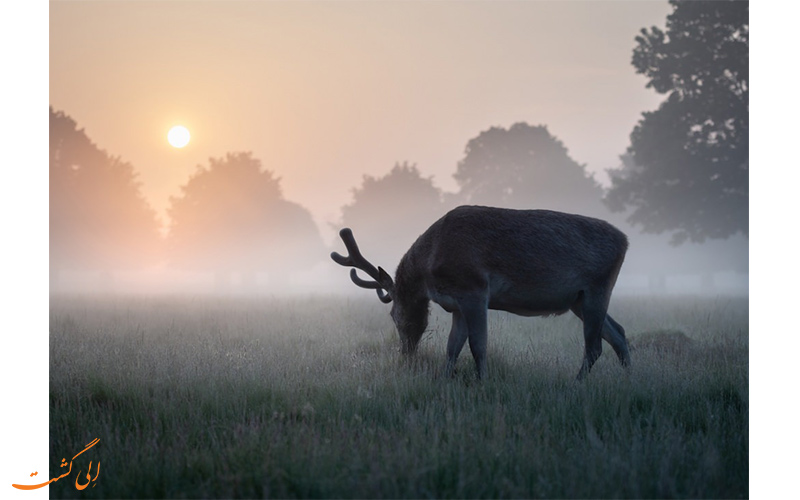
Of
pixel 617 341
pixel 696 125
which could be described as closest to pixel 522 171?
pixel 696 125

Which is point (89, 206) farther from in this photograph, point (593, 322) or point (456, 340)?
point (593, 322)

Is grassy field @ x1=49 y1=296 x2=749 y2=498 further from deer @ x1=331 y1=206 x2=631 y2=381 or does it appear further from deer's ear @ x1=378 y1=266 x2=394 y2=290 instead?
deer's ear @ x1=378 y1=266 x2=394 y2=290

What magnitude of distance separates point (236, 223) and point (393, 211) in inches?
440

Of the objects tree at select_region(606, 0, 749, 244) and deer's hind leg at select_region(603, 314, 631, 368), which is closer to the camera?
deer's hind leg at select_region(603, 314, 631, 368)

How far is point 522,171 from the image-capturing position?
41.9 meters

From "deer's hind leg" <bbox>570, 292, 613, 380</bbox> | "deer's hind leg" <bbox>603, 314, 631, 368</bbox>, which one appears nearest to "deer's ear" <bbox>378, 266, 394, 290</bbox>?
"deer's hind leg" <bbox>570, 292, 613, 380</bbox>

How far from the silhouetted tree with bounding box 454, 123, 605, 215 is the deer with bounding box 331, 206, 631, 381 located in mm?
33492

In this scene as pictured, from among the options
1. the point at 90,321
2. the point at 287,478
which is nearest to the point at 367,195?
the point at 90,321

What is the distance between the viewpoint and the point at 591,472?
4395 millimetres

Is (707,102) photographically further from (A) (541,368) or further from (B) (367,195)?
(B) (367,195)

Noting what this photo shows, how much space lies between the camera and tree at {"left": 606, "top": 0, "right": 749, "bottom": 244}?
942 inches

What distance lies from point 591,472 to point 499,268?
352 cm

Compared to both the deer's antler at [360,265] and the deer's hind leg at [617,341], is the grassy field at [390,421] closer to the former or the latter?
the deer's hind leg at [617,341]

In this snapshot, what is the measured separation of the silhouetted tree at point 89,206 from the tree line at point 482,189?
7 cm
